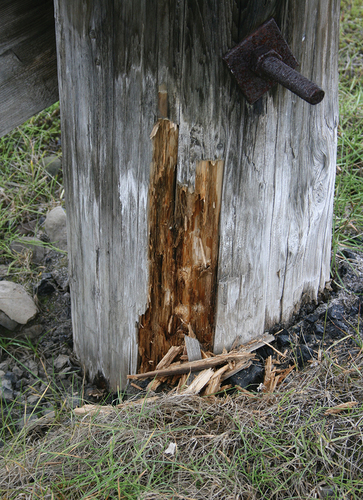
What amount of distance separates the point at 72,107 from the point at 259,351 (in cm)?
126

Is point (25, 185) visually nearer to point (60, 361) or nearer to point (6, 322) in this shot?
point (6, 322)

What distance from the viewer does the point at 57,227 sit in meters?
3.21

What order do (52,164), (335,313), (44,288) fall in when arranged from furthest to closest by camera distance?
(52,164)
(44,288)
(335,313)

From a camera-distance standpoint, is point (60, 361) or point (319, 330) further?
point (60, 361)

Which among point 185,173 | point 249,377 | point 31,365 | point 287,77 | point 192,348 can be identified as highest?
point 287,77

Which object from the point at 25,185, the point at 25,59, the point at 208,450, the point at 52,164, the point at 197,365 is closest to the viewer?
the point at 208,450

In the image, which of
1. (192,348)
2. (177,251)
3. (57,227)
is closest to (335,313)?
(192,348)

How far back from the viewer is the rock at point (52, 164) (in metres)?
3.66

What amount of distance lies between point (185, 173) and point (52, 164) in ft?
7.27

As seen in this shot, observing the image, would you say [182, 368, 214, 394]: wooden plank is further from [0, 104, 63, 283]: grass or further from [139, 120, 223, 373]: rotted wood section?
[0, 104, 63, 283]: grass

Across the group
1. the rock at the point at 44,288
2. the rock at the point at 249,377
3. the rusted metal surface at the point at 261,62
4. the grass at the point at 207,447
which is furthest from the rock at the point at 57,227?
the rusted metal surface at the point at 261,62

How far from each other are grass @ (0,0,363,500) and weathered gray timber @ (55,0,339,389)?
31 cm

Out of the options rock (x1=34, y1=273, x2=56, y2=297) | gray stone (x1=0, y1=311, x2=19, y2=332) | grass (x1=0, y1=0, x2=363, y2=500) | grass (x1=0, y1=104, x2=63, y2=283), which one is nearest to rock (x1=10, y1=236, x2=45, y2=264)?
grass (x1=0, y1=104, x2=63, y2=283)

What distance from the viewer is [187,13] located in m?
1.51
